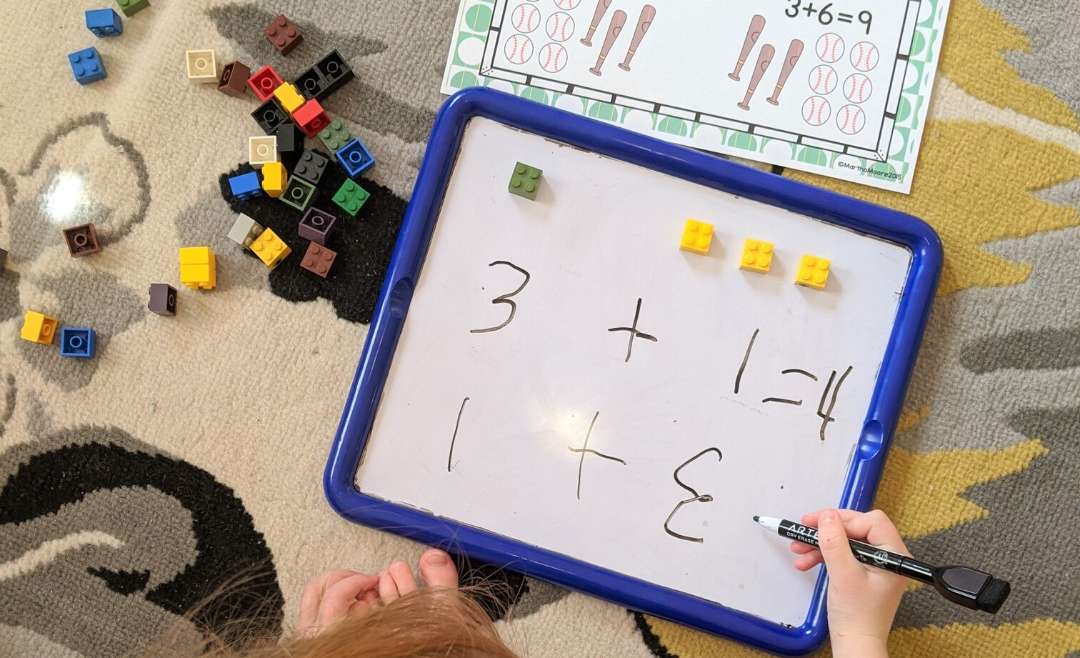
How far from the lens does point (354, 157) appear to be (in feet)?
2.33

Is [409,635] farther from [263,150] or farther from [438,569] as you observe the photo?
[263,150]

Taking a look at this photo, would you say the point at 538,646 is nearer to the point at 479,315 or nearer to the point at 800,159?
the point at 479,315

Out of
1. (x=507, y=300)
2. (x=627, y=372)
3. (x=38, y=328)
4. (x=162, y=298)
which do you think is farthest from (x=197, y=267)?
(x=627, y=372)

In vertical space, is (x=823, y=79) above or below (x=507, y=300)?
above

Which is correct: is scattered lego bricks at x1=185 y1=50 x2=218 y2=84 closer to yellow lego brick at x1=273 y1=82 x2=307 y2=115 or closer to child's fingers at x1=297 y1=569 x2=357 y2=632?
yellow lego brick at x1=273 y1=82 x2=307 y2=115

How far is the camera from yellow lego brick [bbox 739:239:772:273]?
684 millimetres

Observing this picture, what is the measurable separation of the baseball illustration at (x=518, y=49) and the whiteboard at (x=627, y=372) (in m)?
0.07

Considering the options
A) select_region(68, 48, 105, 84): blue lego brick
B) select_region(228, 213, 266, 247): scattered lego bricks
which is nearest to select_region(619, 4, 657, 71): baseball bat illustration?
select_region(228, 213, 266, 247): scattered lego bricks

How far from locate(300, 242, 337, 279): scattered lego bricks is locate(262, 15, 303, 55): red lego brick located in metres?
0.17

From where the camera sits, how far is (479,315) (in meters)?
0.69

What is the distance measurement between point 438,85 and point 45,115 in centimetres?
33

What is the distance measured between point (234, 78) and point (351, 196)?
136 mm

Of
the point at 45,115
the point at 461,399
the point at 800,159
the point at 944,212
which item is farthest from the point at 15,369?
the point at 944,212

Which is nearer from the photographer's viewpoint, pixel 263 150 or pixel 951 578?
pixel 951 578
